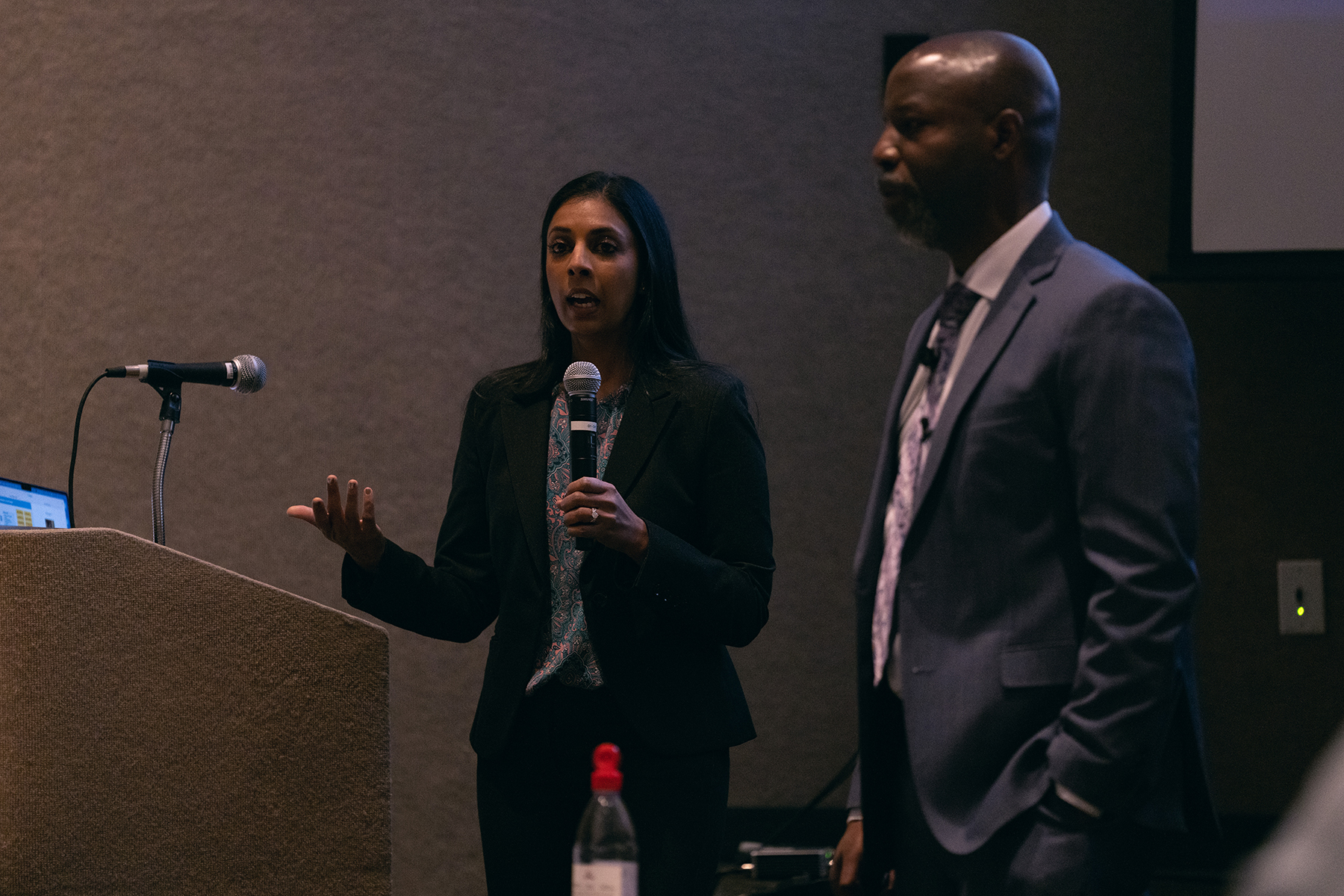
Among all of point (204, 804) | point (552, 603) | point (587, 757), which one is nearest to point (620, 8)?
point (552, 603)

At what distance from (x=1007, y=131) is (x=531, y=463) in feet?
2.77

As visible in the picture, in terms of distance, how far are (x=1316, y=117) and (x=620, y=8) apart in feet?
5.54

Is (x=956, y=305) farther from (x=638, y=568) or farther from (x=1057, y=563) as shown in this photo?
(x=638, y=568)

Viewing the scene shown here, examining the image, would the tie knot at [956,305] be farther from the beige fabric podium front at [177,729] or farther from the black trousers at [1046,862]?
the beige fabric podium front at [177,729]

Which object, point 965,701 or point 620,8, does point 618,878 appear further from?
point 620,8

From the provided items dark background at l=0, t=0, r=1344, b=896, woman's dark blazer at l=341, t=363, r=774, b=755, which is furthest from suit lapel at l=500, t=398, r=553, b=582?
dark background at l=0, t=0, r=1344, b=896

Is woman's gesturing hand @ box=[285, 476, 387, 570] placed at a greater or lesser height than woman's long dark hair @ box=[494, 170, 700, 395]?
lesser

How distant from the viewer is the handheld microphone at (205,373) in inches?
76.5

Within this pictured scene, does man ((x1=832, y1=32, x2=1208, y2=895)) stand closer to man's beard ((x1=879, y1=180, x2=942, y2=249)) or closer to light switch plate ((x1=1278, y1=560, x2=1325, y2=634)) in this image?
man's beard ((x1=879, y1=180, x2=942, y2=249))

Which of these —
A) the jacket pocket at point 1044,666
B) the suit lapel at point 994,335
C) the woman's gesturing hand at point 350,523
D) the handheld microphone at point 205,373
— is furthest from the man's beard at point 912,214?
the handheld microphone at point 205,373

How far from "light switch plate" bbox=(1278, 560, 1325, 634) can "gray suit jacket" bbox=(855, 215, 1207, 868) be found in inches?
74.0

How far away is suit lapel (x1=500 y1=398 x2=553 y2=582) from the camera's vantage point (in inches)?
66.8

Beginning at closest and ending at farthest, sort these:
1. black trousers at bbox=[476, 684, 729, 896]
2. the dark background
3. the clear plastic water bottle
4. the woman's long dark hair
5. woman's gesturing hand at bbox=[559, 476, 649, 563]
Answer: the clear plastic water bottle
woman's gesturing hand at bbox=[559, 476, 649, 563]
black trousers at bbox=[476, 684, 729, 896]
the woman's long dark hair
the dark background

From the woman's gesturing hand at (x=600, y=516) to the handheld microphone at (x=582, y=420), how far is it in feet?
0.07
